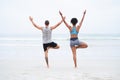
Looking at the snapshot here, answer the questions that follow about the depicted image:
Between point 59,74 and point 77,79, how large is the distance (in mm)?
1154

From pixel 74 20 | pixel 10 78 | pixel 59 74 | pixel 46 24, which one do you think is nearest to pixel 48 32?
pixel 46 24

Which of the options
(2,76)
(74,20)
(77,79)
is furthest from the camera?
(74,20)

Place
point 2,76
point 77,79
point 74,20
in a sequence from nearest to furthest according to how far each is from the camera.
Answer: point 77,79, point 2,76, point 74,20

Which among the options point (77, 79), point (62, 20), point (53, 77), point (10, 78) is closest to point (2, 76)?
point (10, 78)

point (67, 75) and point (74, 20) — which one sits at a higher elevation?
point (74, 20)

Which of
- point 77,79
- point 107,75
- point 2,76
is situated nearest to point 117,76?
point 107,75

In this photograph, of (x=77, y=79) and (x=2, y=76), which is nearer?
(x=77, y=79)

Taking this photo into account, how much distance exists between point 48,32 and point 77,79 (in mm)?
3170

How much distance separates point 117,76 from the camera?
9250 mm

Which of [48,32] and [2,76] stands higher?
[48,32]

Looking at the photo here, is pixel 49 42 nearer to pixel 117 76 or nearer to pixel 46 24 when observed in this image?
pixel 46 24

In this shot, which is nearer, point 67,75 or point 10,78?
Result: point 10,78

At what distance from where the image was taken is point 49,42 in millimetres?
11414

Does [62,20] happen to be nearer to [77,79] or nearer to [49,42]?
[49,42]
